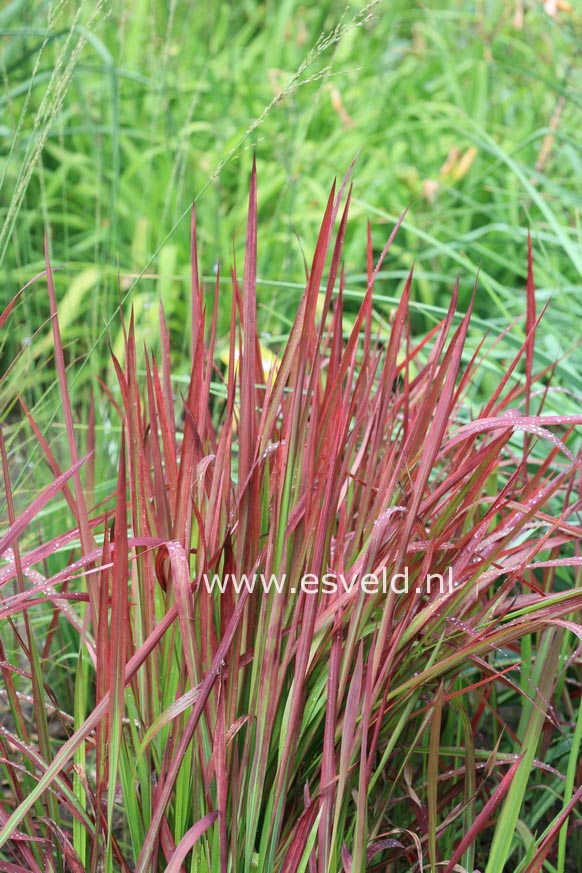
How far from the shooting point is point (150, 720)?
931mm

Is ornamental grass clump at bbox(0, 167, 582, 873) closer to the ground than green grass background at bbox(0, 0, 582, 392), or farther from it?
closer to the ground

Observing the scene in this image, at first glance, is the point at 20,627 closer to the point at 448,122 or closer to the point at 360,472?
the point at 360,472

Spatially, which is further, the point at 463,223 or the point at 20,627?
the point at 463,223

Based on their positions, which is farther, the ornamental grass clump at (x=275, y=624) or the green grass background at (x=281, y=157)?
the green grass background at (x=281, y=157)

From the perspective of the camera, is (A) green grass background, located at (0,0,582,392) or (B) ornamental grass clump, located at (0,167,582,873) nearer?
(B) ornamental grass clump, located at (0,167,582,873)

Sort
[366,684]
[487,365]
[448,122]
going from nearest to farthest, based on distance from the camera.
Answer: [366,684] < [487,365] < [448,122]

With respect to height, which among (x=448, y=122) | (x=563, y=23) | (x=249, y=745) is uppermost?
(x=563, y=23)

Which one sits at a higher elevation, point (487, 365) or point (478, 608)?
point (487, 365)

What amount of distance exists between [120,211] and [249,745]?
247 cm

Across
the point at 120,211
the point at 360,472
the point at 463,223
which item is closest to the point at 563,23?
the point at 463,223

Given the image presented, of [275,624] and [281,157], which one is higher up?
[281,157]

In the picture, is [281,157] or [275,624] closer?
[275,624]

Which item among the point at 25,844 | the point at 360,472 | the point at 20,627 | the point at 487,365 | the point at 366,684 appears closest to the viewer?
the point at 366,684

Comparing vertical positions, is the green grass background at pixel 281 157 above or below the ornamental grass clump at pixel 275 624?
above
